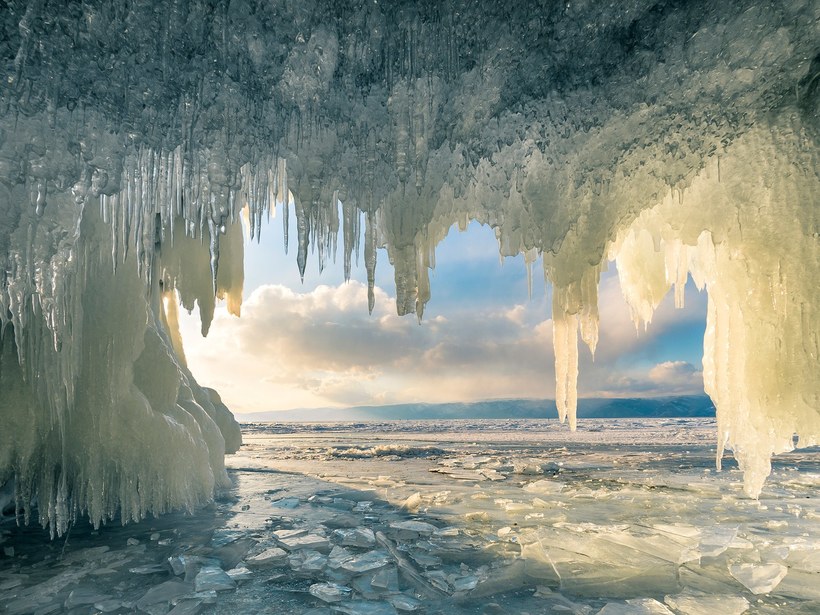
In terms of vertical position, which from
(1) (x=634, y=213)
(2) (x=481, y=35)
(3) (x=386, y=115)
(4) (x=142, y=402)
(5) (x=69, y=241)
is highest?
(2) (x=481, y=35)

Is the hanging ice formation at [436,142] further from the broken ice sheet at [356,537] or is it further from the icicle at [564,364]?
the broken ice sheet at [356,537]

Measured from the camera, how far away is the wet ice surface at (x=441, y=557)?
9.52 feet

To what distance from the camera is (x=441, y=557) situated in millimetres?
3730

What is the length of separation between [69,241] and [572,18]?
11.0 feet

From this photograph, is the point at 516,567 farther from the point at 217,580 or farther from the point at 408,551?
the point at 217,580

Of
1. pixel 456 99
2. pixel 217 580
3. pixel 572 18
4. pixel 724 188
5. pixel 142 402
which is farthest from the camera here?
pixel 142 402

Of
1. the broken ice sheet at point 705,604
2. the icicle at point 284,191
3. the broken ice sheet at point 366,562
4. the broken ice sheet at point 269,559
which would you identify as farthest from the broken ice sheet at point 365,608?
the icicle at point 284,191

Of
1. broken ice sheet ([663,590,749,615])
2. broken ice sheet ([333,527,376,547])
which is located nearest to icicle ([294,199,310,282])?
broken ice sheet ([333,527,376,547])

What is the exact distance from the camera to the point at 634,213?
3791 millimetres

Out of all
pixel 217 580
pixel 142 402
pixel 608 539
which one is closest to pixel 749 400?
pixel 608 539

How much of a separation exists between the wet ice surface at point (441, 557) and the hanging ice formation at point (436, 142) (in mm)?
946

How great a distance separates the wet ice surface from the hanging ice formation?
0.95m

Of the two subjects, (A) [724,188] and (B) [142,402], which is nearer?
(A) [724,188]

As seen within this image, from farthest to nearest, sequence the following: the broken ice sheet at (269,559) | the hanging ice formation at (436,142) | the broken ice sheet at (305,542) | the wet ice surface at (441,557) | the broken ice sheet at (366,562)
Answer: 1. the broken ice sheet at (305,542)
2. the broken ice sheet at (269,559)
3. the broken ice sheet at (366,562)
4. the wet ice surface at (441,557)
5. the hanging ice formation at (436,142)
